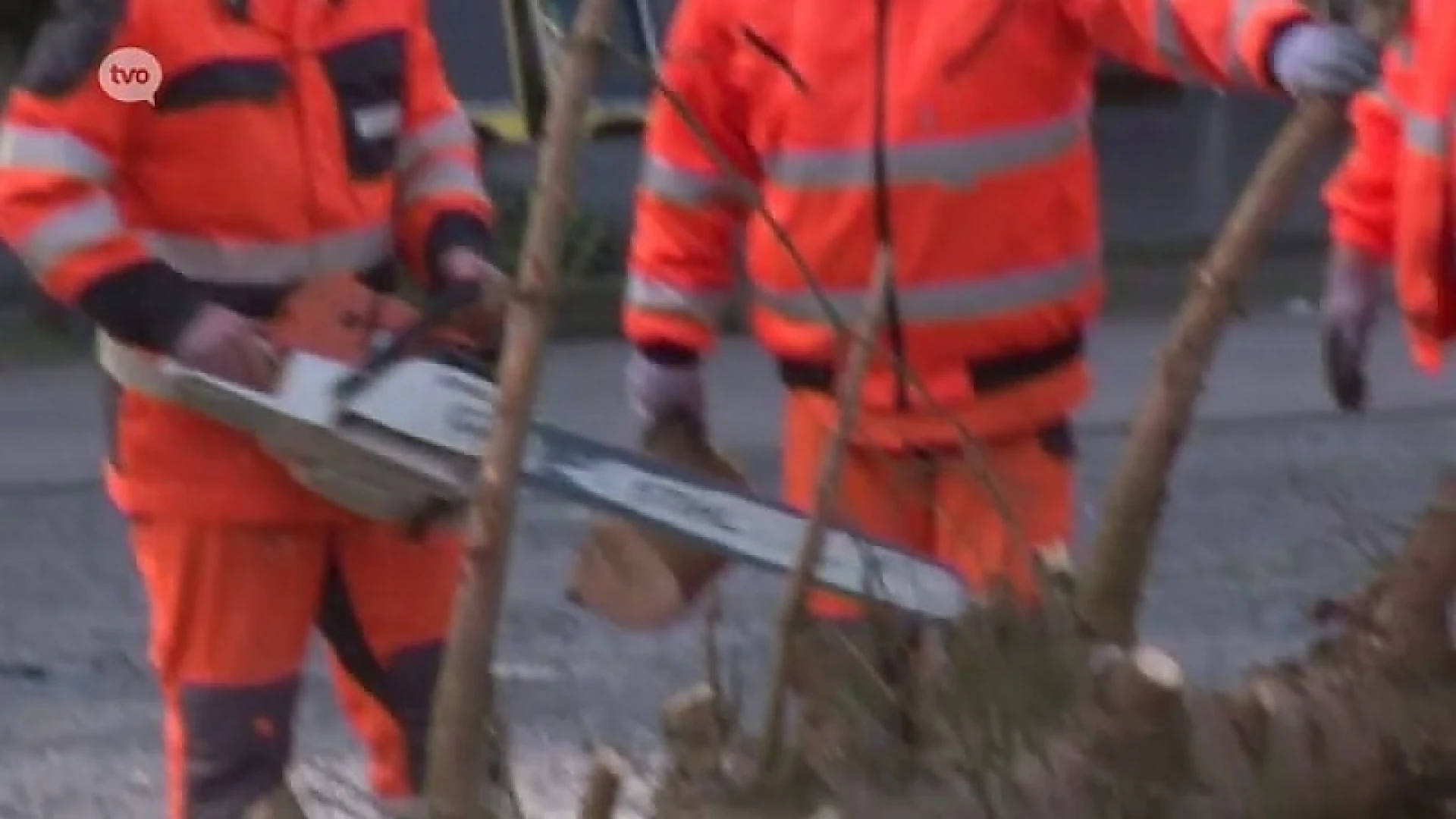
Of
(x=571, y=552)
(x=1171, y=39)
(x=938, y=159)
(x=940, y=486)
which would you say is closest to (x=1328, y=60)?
(x=1171, y=39)

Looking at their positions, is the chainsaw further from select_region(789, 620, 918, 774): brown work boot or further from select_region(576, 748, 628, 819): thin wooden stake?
select_region(576, 748, 628, 819): thin wooden stake

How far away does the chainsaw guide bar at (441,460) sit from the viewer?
301 centimetres

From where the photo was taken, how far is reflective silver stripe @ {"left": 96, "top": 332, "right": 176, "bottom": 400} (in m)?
3.54

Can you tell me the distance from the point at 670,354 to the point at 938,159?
1.66ft

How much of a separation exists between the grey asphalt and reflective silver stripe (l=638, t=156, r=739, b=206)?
524mm

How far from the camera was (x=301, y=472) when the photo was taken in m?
3.46

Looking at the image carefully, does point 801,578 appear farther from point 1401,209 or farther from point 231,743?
point 1401,209

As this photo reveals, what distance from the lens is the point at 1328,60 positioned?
8.69 feet

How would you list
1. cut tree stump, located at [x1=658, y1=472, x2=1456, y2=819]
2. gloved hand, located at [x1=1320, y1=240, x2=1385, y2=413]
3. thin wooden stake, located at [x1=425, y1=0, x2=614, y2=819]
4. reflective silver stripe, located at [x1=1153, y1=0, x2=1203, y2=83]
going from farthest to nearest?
gloved hand, located at [x1=1320, y1=240, x2=1385, y2=413] → reflective silver stripe, located at [x1=1153, y1=0, x2=1203, y2=83] → cut tree stump, located at [x1=658, y1=472, x2=1456, y2=819] → thin wooden stake, located at [x1=425, y1=0, x2=614, y2=819]

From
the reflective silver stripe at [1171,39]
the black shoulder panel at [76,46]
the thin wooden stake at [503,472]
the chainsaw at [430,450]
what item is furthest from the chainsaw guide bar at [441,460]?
the thin wooden stake at [503,472]

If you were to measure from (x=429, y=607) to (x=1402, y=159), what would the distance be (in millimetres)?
1319

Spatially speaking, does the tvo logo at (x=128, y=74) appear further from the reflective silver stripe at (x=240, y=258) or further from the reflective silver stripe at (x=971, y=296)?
the reflective silver stripe at (x=971, y=296)

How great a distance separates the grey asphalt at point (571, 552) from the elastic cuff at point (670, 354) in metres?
0.35

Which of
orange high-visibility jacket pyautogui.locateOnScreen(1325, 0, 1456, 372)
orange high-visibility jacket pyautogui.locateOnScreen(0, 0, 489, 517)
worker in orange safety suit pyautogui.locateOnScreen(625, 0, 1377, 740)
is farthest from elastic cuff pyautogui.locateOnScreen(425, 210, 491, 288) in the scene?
orange high-visibility jacket pyautogui.locateOnScreen(1325, 0, 1456, 372)
